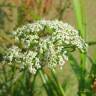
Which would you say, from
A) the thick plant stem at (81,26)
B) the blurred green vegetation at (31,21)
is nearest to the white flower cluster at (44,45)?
the thick plant stem at (81,26)

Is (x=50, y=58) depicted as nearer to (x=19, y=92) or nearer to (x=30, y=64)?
(x=30, y=64)

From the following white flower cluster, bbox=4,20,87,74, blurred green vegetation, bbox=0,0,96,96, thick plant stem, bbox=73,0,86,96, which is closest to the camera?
white flower cluster, bbox=4,20,87,74

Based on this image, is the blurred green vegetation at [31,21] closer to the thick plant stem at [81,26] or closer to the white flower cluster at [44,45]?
the thick plant stem at [81,26]

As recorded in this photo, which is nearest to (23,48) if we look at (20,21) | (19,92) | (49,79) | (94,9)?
(49,79)

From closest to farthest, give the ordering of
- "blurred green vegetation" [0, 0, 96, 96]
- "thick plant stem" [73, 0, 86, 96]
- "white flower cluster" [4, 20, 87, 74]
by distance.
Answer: "white flower cluster" [4, 20, 87, 74] → "thick plant stem" [73, 0, 86, 96] → "blurred green vegetation" [0, 0, 96, 96]

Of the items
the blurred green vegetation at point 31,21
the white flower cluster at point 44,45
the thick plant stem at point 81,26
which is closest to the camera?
the white flower cluster at point 44,45

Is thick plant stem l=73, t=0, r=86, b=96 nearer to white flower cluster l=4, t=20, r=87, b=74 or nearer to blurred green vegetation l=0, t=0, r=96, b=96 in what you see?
white flower cluster l=4, t=20, r=87, b=74

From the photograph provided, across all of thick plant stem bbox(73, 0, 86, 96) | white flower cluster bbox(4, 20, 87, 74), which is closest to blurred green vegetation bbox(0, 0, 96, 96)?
thick plant stem bbox(73, 0, 86, 96)

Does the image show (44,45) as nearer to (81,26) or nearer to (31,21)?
(81,26)
